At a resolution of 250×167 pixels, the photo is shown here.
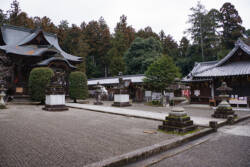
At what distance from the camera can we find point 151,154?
167 inches

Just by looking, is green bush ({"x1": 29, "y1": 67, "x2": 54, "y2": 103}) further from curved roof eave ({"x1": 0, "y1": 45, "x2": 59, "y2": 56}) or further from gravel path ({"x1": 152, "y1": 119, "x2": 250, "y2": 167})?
gravel path ({"x1": 152, "y1": 119, "x2": 250, "y2": 167})

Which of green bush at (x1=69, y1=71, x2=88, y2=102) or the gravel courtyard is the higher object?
green bush at (x1=69, y1=71, x2=88, y2=102)

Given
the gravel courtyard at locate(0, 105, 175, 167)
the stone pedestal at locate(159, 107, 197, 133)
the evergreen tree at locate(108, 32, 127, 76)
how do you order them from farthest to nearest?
the evergreen tree at locate(108, 32, 127, 76)
the stone pedestal at locate(159, 107, 197, 133)
the gravel courtyard at locate(0, 105, 175, 167)

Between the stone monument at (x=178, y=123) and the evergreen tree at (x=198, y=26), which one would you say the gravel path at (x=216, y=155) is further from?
the evergreen tree at (x=198, y=26)

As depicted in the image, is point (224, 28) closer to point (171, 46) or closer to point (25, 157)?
point (171, 46)

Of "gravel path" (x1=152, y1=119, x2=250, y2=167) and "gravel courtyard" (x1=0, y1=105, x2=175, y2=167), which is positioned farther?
"gravel path" (x1=152, y1=119, x2=250, y2=167)

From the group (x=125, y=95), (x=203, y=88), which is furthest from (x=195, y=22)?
(x=125, y=95)

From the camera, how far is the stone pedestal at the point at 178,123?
5988mm

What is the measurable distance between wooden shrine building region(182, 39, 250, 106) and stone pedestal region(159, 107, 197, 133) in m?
11.3

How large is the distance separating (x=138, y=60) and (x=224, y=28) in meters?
19.1

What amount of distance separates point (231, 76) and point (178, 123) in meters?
12.1

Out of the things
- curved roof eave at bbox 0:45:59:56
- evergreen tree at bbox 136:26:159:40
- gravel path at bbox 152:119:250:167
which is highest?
evergreen tree at bbox 136:26:159:40

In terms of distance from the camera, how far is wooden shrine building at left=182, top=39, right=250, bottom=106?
597 inches

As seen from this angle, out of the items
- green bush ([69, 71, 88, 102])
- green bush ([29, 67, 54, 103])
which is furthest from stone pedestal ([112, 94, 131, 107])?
green bush ([29, 67, 54, 103])
